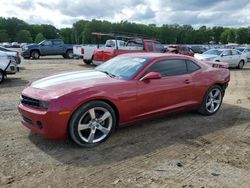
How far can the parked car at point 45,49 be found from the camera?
24.8 meters

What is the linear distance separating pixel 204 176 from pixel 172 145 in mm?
1114

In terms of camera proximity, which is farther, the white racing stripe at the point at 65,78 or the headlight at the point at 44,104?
the white racing stripe at the point at 65,78

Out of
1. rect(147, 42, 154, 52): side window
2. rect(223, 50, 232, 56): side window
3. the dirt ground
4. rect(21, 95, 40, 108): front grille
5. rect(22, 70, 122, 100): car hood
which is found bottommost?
the dirt ground

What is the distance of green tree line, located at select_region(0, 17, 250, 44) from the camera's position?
344ft

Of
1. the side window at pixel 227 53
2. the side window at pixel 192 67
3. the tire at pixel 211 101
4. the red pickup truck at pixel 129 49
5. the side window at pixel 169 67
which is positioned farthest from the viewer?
the side window at pixel 227 53

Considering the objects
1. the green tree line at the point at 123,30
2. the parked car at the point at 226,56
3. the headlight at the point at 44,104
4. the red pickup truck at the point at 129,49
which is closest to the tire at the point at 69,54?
the red pickup truck at the point at 129,49

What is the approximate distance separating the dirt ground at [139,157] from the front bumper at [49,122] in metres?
0.28

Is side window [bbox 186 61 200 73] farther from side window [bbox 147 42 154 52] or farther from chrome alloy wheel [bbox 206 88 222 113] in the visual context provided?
side window [bbox 147 42 154 52]

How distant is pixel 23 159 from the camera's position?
4.34 meters

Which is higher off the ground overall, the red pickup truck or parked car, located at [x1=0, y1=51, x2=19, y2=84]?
the red pickup truck

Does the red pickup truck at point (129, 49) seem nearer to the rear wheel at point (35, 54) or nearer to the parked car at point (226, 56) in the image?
the parked car at point (226, 56)

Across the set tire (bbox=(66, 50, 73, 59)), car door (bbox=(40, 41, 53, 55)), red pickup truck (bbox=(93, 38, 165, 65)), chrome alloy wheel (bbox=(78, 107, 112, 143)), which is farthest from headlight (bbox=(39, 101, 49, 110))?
tire (bbox=(66, 50, 73, 59))

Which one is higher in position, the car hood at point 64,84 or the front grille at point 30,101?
the car hood at point 64,84

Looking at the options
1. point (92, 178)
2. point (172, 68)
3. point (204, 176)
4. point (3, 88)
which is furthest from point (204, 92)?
point (3, 88)
